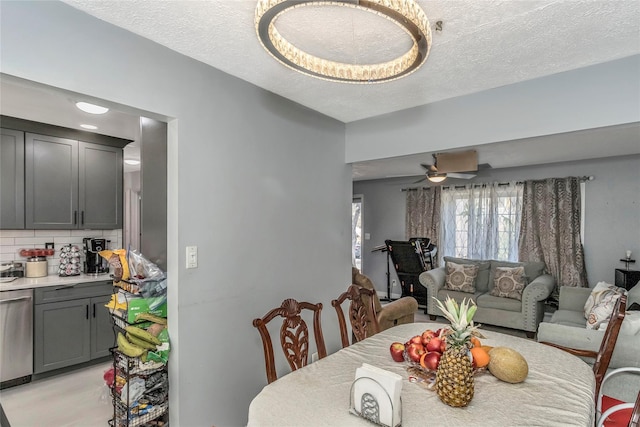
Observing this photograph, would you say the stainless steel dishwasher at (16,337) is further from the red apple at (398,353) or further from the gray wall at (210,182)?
the red apple at (398,353)

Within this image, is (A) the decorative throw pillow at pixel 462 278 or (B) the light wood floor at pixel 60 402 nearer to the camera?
(B) the light wood floor at pixel 60 402

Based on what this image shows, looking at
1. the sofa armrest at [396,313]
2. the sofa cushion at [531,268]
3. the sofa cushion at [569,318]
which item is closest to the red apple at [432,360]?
the sofa armrest at [396,313]

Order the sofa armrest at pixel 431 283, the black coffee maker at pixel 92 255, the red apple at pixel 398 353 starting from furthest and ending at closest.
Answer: the sofa armrest at pixel 431 283 < the black coffee maker at pixel 92 255 < the red apple at pixel 398 353

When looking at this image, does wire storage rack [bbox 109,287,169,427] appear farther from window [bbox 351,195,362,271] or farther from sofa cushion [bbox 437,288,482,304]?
window [bbox 351,195,362,271]

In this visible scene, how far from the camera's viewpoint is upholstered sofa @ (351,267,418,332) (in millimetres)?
3256

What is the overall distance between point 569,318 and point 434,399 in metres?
3.27

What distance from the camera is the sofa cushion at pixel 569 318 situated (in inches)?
136

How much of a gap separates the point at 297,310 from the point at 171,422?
98 centimetres

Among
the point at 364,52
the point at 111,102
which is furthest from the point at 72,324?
the point at 364,52

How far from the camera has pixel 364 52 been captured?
5.90 feet

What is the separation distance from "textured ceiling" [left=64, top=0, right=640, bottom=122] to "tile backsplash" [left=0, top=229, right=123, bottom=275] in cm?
287

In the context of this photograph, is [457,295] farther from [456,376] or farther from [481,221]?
[456,376]

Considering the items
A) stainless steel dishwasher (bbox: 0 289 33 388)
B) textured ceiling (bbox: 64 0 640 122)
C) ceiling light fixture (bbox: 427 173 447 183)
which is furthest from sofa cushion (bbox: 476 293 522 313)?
stainless steel dishwasher (bbox: 0 289 33 388)

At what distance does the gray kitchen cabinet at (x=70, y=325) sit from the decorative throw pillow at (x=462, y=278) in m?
4.37
